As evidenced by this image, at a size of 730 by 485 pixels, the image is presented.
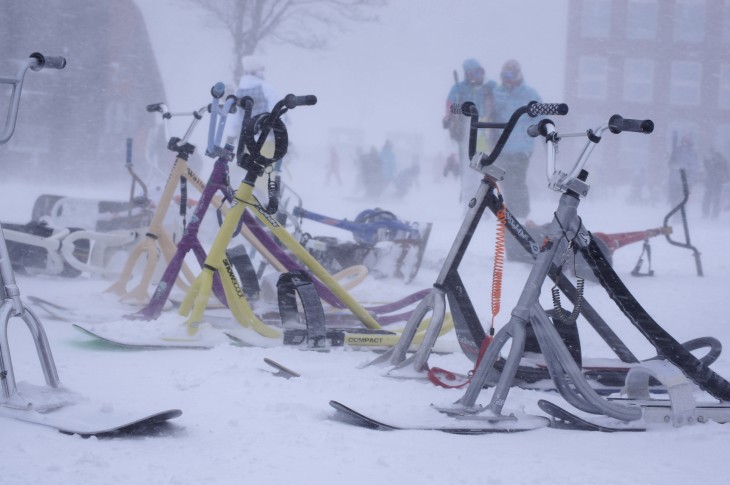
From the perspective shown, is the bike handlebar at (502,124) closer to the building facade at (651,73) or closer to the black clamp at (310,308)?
the black clamp at (310,308)

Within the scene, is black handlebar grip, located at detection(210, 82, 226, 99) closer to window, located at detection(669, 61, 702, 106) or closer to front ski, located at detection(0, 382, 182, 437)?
front ski, located at detection(0, 382, 182, 437)

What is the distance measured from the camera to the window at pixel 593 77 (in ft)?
79.4

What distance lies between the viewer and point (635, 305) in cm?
280

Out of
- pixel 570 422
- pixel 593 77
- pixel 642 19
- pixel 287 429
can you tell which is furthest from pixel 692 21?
pixel 287 429

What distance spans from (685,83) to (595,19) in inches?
134

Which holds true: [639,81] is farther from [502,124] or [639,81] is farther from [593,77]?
[502,124]

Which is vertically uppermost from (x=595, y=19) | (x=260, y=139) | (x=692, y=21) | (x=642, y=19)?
(x=595, y=19)

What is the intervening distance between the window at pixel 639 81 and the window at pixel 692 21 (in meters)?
2.49

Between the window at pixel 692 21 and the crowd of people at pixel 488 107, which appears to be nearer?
the crowd of people at pixel 488 107

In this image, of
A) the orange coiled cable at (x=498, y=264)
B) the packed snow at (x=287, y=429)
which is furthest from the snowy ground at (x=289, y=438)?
the orange coiled cable at (x=498, y=264)

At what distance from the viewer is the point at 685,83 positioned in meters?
21.6

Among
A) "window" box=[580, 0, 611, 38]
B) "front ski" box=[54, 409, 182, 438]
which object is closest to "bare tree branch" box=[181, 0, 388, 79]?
"window" box=[580, 0, 611, 38]

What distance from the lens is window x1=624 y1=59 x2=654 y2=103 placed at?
23.3 m

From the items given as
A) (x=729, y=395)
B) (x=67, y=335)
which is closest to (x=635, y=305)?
(x=729, y=395)
